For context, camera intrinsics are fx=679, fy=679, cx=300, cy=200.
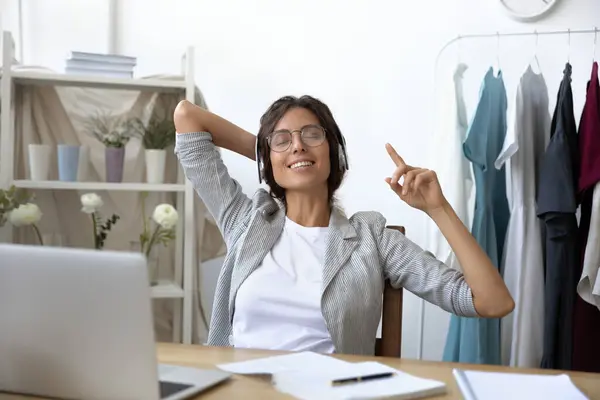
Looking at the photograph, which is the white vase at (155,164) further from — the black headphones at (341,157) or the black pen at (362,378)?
the black pen at (362,378)

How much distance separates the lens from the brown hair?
1.73m

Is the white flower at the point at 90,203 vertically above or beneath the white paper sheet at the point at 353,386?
above

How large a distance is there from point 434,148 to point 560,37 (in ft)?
2.38

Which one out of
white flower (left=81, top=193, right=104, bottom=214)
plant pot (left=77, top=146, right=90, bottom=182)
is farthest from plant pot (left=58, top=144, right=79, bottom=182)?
white flower (left=81, top=193, right=104, bottom=214)

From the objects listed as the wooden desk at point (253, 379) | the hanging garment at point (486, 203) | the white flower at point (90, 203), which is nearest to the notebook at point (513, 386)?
the wooden desk at point (253, 379)

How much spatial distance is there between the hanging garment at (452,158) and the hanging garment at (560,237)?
0.28 metres

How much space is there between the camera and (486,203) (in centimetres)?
234

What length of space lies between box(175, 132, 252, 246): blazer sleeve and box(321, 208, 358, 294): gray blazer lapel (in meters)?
0.23

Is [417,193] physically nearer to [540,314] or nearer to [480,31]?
[540,314]

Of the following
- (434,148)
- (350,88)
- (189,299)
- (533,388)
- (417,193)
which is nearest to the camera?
(533,388)

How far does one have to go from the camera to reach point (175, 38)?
304cm

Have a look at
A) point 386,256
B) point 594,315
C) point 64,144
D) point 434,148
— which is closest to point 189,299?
point 64,144

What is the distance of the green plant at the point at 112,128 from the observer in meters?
2.66

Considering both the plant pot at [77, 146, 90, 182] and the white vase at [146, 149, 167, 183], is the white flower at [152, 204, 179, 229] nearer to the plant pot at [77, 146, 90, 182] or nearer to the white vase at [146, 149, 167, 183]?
the white vase at [146, 149, 167, 183]
